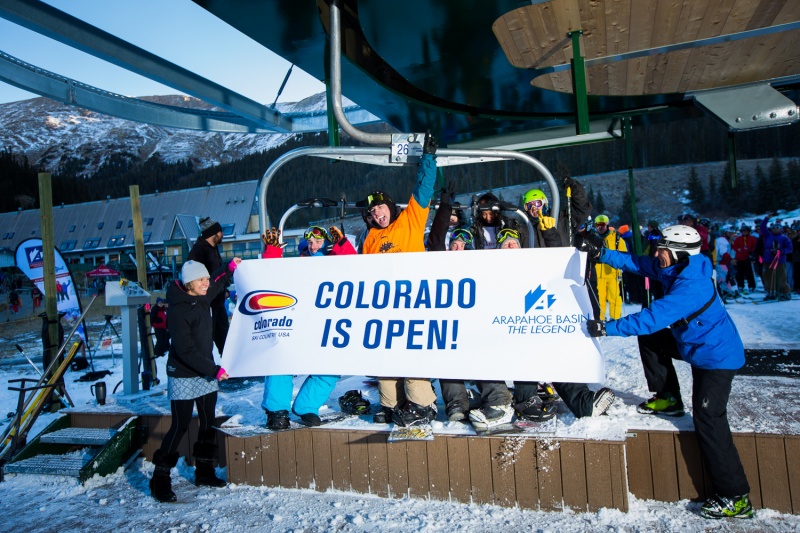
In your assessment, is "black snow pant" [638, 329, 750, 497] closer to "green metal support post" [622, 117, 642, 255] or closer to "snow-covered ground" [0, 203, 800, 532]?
"snow-covered ground" [0, 203, 800, 532]

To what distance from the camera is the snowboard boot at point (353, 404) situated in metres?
4.64

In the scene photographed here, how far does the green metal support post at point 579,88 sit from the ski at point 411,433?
2.88 metres

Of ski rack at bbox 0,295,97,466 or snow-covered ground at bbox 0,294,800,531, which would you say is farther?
ski rack at bbox 0,295,97,466

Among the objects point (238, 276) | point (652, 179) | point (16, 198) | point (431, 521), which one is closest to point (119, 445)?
point (238, 276)

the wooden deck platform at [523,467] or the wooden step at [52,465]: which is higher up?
the wooden deck platform at [523,467]

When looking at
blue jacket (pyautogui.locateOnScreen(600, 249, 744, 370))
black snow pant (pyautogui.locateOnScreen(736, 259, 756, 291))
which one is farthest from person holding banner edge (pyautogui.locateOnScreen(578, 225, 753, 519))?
black snow pant (pyautogui.locateOnScreen(736, 259, 756, 291))

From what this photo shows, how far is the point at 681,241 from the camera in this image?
3.54 m

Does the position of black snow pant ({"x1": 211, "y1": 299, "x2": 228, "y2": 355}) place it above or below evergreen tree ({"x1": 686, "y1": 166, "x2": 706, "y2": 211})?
below

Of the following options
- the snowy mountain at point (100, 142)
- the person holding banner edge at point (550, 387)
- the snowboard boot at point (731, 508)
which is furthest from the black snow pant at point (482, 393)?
the snowy mountain at point (100, 142)

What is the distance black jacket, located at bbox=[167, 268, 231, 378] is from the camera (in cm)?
431

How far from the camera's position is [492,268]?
399 cm

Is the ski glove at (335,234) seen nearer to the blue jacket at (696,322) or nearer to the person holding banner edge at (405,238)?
the person holding banner edge at (405,238)

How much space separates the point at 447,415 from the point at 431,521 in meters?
0.86

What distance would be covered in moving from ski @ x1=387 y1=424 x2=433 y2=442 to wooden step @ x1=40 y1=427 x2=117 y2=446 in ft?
10.3
